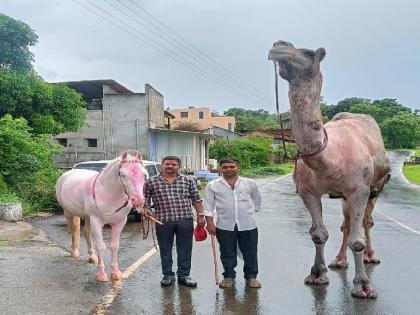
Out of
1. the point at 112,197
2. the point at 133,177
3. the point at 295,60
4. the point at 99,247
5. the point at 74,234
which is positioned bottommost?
the point at 74,234

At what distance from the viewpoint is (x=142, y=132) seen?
30391 mm

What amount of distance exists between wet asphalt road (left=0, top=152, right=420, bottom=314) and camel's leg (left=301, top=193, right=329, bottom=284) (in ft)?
0.58

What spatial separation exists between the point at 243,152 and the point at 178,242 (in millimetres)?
43794

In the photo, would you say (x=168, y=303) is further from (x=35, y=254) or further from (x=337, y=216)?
(x=337, y=216)

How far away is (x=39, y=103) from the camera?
2342 centimetres

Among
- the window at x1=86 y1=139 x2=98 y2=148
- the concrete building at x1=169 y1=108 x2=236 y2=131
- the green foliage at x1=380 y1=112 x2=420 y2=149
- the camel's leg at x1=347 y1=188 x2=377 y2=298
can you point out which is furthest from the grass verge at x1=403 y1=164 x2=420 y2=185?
the green foliage at x1=380 y1=112 x2=420 y2=149

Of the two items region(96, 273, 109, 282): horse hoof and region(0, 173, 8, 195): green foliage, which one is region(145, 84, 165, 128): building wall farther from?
region(96, 273, 109, 282): horse hoof

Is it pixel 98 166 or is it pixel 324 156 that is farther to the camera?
pixel 98 166

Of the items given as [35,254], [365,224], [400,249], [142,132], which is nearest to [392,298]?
[365,224]

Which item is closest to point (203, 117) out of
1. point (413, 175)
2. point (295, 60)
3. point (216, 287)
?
point (413, 175)

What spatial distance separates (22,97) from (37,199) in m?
7.96

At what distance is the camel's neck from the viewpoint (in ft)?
18.2

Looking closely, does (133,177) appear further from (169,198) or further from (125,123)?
(125,123)

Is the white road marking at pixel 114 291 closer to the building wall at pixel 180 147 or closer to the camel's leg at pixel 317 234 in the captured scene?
the camel's leg at pixel 317 234
